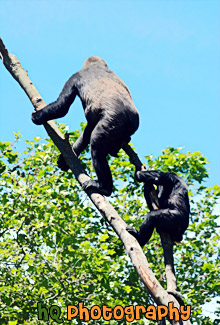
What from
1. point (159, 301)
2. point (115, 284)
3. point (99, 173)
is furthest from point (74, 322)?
point (159, 301)

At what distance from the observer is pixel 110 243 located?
1058 cm

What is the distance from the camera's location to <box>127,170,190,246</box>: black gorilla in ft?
13.8

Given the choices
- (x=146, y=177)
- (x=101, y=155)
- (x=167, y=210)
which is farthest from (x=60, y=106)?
(x=167, y=210)

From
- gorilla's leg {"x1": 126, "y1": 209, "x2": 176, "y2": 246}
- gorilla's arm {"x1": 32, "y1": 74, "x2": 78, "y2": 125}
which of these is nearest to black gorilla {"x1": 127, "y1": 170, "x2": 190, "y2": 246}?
gorilla's leg {"x1": 126, "y1": 209, "x2": 176, "y2": 246}

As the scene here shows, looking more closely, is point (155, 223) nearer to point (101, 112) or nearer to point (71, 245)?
point (101, 112)

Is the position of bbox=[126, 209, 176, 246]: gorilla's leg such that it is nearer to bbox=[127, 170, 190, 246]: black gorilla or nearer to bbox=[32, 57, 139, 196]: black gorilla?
bbox=[127, 170, 190, 246]: black gorilla

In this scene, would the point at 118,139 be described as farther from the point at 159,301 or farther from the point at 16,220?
the point at 16,220

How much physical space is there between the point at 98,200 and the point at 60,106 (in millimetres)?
1318

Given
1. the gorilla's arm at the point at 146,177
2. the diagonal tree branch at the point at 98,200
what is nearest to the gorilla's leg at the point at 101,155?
the diagonal tree branch at the point at 98,200

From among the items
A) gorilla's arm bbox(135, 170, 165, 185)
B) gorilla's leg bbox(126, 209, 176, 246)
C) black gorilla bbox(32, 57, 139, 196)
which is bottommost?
gorilla's leg bbox(126, 209, 176, 246)

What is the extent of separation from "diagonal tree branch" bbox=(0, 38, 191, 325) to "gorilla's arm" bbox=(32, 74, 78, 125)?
0.08 meters

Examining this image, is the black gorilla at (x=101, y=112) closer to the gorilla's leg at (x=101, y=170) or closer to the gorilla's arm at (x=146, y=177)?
the gorilla's leg at (x=101, y=170)

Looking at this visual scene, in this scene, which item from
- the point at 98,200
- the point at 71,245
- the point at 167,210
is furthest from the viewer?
the point at 71,245

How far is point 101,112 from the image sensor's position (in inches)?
178
